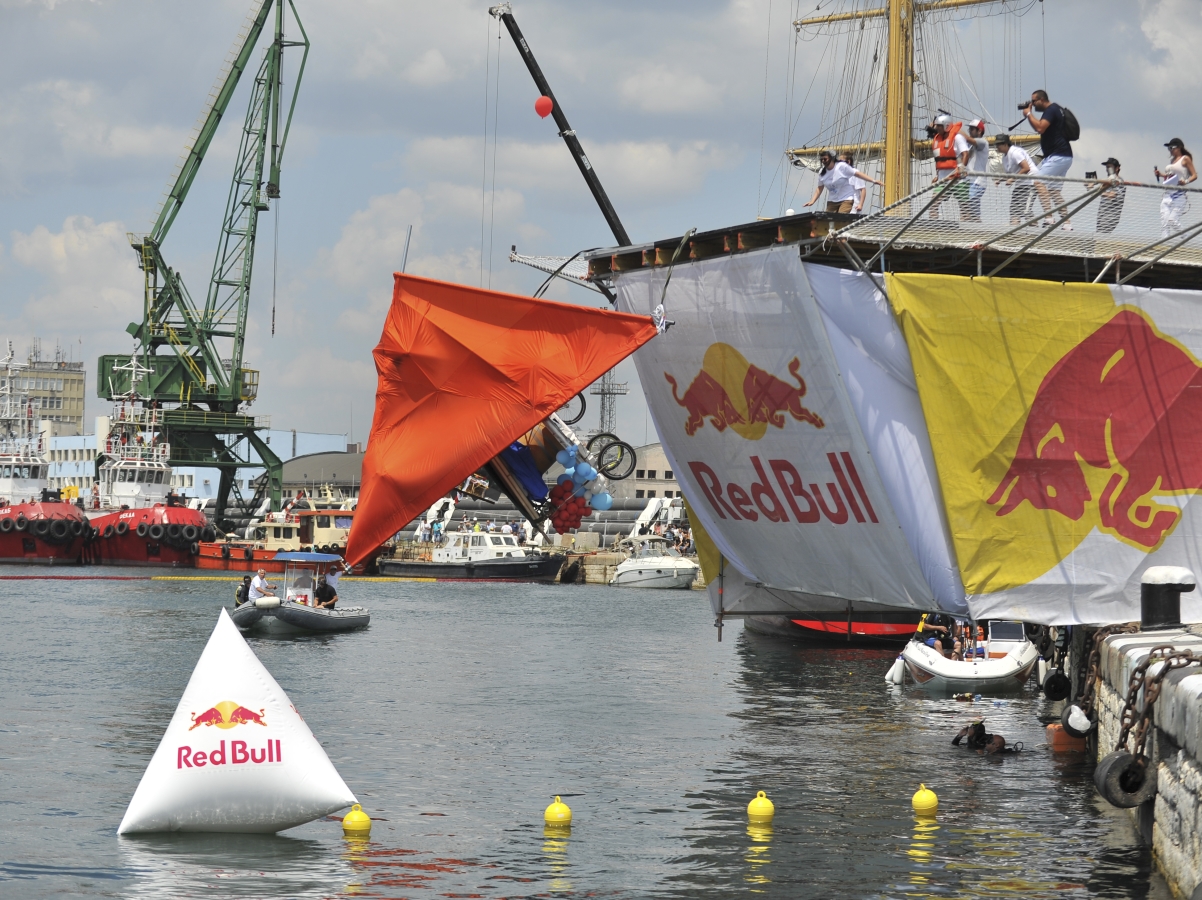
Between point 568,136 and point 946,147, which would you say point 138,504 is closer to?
point 568,136

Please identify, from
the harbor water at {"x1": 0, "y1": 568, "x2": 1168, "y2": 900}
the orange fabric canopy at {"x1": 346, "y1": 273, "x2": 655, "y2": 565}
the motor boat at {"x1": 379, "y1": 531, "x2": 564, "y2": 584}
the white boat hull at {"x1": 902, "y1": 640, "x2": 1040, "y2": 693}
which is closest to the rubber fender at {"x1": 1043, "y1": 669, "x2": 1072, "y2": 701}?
the harbor water at {"x1": 0, "y1": 568, "x2": 1168, "y2": 900}

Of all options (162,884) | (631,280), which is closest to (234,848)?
(162,884)

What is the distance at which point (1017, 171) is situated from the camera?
26.2 meters

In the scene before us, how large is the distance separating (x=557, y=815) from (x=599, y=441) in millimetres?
6374

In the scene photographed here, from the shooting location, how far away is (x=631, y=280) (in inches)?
1168

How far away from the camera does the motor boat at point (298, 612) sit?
56.0 metres

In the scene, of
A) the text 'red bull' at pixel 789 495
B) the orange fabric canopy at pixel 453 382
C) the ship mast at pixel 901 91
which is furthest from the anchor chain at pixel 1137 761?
the ship mast at pixel 901 91

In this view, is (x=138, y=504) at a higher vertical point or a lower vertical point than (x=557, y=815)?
higher

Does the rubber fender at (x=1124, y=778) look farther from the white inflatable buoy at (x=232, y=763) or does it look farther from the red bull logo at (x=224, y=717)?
the red bull logo at (x=224, y=717)

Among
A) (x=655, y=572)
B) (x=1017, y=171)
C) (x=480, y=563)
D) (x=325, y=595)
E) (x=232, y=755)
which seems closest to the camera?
(x=232, y=755)

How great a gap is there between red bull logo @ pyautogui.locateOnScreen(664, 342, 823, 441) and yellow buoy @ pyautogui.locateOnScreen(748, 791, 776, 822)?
7655mm

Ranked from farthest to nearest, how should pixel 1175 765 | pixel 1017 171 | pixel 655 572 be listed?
pixel 655 572 < pixel 1017 171 < pixel 1175 765

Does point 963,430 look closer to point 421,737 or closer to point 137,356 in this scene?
point 421,737

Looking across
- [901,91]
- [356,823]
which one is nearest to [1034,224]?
[356,823]
